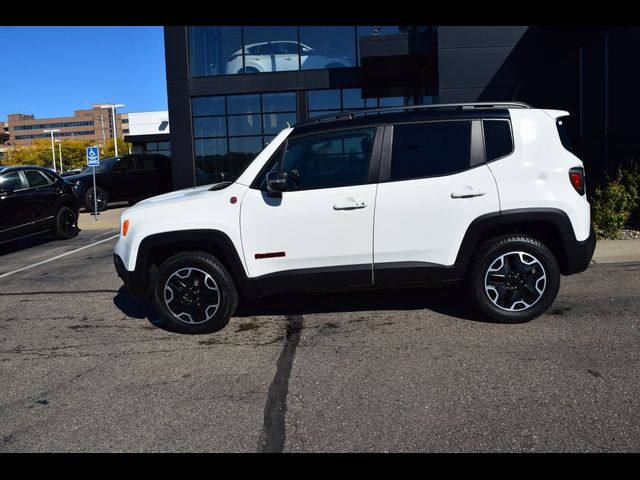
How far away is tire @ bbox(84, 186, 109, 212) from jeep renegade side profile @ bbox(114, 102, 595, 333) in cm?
1445

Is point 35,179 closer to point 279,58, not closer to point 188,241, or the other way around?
point 188,241

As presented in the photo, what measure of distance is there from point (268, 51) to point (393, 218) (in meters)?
16.6

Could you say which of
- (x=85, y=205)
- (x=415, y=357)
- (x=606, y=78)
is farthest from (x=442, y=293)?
(x=85, y=205)

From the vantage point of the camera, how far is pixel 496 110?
17.1 ft

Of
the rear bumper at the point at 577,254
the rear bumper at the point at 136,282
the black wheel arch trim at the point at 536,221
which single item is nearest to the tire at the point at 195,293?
the rear bumper at the point at 136,282

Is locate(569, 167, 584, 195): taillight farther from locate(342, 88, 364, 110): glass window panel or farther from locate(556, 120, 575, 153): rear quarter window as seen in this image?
locate(342, 88, 364, 110): glass window panel

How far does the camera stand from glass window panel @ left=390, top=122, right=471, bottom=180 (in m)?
5.06

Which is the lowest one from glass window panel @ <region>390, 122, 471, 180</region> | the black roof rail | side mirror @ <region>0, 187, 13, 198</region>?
side mirror @ <region>0, 187, 13, 198</region>

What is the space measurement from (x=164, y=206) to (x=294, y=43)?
15.8 metres

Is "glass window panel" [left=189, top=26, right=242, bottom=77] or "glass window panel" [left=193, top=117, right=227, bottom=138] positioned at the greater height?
"glass window panel" [left=189, top=26, right=242, bottom=77]

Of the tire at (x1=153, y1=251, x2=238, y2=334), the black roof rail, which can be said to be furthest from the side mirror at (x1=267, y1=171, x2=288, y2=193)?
the tire at (x1=153, y1=251, x2=238, y2=334)

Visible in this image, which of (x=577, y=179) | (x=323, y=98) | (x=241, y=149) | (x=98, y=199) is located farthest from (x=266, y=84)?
(x=577, y=179)

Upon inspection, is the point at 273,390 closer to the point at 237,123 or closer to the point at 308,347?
the point at 308,347

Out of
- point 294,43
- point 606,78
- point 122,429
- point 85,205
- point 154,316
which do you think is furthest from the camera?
point 294,43
